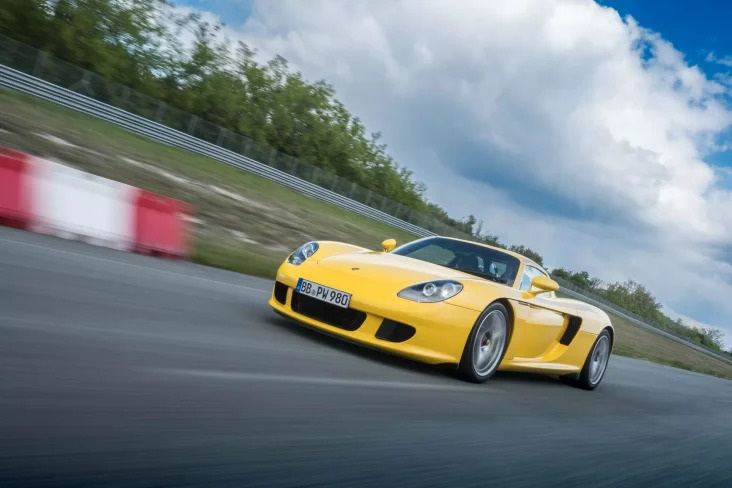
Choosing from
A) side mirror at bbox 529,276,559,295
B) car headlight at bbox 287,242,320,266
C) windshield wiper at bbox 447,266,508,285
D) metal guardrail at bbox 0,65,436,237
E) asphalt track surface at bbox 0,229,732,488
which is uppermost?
metal guardrail at bbox 0,65,436,237

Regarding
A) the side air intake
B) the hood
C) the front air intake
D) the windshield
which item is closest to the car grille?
the front air intake

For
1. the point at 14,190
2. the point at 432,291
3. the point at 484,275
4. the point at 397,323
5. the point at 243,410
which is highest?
the point at 484,275

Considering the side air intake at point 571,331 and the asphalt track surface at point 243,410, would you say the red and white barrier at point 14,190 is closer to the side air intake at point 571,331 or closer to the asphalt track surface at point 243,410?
the asphalt track surface at point 243,410

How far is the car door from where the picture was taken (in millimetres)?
6762

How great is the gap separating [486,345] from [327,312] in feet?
4.13

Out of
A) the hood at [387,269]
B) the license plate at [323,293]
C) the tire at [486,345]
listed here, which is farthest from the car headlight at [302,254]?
the tire at [486,345]

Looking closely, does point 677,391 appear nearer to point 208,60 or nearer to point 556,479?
point 556,479

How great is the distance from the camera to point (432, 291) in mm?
5953

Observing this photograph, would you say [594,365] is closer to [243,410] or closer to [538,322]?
[538,322]

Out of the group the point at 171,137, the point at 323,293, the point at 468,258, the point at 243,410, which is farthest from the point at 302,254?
the point at 171,137

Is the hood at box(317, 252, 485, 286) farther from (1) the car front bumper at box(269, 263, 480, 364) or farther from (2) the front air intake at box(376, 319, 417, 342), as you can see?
(2) the front air intake at box(376, 319, 417, 342)

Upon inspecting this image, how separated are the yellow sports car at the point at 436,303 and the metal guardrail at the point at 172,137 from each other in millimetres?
21510

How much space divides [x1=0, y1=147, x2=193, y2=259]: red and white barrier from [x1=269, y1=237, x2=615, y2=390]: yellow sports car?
10.4ft

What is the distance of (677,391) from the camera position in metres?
11.1
